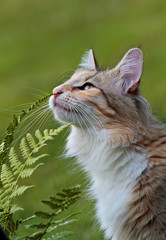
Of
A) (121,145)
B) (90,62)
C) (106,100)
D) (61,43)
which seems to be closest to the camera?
(121,145)

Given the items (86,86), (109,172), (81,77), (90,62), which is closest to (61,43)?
(90,62)

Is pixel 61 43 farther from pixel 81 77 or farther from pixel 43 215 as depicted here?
pixel 43 215

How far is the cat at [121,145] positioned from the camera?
3346mm

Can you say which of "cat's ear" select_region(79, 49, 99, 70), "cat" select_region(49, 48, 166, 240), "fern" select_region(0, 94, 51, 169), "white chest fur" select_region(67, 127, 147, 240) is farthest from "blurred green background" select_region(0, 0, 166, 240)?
"fern" select_region(0, 94, 51, 169)

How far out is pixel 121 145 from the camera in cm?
356

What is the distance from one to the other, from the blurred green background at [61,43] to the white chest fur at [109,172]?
2718 millimetres

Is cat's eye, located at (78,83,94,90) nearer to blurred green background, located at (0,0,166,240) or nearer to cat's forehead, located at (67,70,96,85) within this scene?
cat's forehead, located at (67,70,96,85)

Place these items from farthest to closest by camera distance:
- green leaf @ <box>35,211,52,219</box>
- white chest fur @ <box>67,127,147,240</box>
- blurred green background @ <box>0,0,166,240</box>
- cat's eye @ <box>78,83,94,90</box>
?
1. blurred green background @ <box>0,0,166,240</box>
2. cat's eye @ <box>78,83,94,90</box>
3. white chest fur @ <box>67,127,147,240</box>
4. green leaf @ <box>35,211,52,219</box>

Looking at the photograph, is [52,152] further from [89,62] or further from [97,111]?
[97,111]

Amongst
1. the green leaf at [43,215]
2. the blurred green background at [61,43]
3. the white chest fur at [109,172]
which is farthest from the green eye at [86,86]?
the blurred green background at [61,43]

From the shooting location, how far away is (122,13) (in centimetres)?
1574

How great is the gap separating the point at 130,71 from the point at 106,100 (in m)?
0.31

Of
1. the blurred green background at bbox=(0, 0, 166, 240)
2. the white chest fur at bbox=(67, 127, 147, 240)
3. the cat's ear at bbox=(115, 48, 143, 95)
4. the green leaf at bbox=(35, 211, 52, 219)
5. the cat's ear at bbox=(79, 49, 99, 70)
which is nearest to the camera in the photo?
the green leaf at bbox=(35, 211, 52, 219)

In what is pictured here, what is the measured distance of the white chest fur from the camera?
3.48 m
